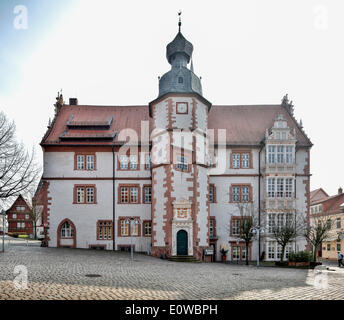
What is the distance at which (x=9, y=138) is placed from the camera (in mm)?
21969

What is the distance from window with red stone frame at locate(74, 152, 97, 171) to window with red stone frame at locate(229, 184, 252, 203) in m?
12.4

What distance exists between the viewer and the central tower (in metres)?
25.8

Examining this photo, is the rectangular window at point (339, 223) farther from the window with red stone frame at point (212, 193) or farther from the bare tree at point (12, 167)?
the bare tree at point (12, 167)

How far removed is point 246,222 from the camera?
2734 cm

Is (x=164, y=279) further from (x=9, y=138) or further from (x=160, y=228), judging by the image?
(x=9, y=138)

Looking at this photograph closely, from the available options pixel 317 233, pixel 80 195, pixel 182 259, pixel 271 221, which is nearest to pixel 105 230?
pixel 80 195

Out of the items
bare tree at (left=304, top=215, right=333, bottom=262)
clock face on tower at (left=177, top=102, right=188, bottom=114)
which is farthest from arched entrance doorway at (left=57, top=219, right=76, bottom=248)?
bare tree at (left=304, top=215, right=333, bottom=262)

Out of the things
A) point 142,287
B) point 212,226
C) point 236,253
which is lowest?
point 236,253

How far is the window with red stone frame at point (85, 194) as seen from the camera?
97.3 ft

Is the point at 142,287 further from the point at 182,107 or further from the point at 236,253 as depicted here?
the point at 236,253

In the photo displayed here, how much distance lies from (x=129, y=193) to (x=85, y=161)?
4847 millimetres

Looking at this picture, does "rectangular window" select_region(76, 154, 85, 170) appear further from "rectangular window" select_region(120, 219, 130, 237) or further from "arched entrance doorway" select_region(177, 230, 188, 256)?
"arched entrance doorway" select_region(177, 230, 188, 256)
